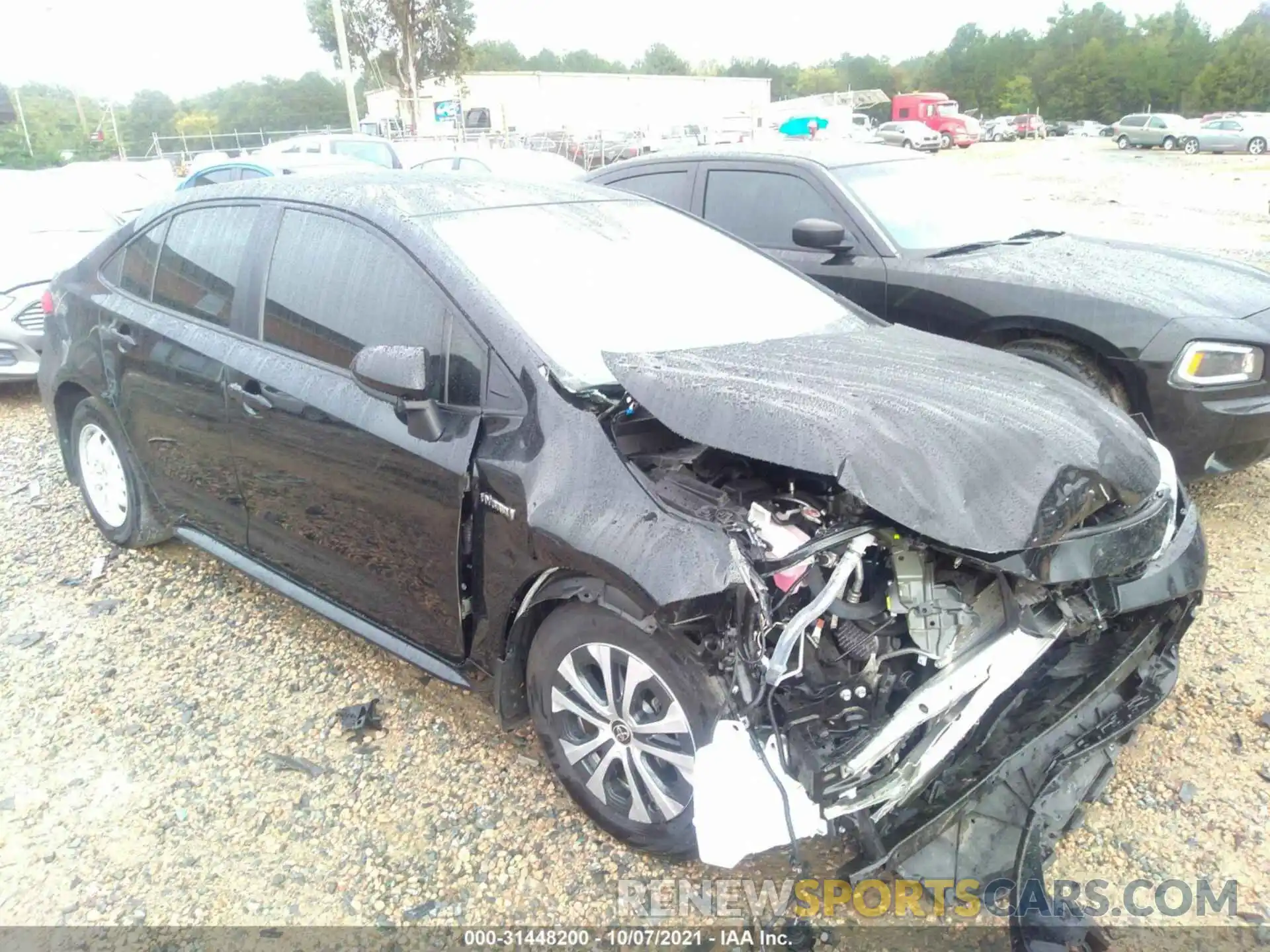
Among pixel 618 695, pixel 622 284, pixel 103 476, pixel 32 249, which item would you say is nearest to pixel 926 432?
pixel 618 695

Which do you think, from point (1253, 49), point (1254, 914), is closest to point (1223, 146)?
point (1253, 49)

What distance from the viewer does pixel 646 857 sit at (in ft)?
8.30

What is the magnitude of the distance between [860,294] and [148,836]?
4.15 meters

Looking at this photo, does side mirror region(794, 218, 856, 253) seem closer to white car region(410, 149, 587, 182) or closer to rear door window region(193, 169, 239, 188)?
white car region(410, 149, 587, 182)

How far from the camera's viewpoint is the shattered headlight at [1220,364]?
402 centimetres

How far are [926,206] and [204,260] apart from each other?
3963mm

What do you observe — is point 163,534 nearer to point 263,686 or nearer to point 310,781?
point 263,686

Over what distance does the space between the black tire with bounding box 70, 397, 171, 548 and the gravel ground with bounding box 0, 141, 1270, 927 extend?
17cm

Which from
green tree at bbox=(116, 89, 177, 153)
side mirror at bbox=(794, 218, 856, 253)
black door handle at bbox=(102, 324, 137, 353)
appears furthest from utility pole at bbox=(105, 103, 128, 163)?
side mirror at bbox=(794, 218, 856, 253)

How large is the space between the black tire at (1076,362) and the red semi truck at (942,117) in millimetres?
42507

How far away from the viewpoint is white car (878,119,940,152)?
40000 millimetres

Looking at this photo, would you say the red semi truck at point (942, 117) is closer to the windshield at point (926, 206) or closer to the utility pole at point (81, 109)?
the windshield at point (926, 206)

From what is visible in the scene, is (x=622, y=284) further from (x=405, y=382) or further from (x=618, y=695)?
(x=618, y=695)

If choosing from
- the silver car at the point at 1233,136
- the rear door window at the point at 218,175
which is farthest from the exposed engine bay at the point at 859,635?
the silver car at the point at 1233,136
